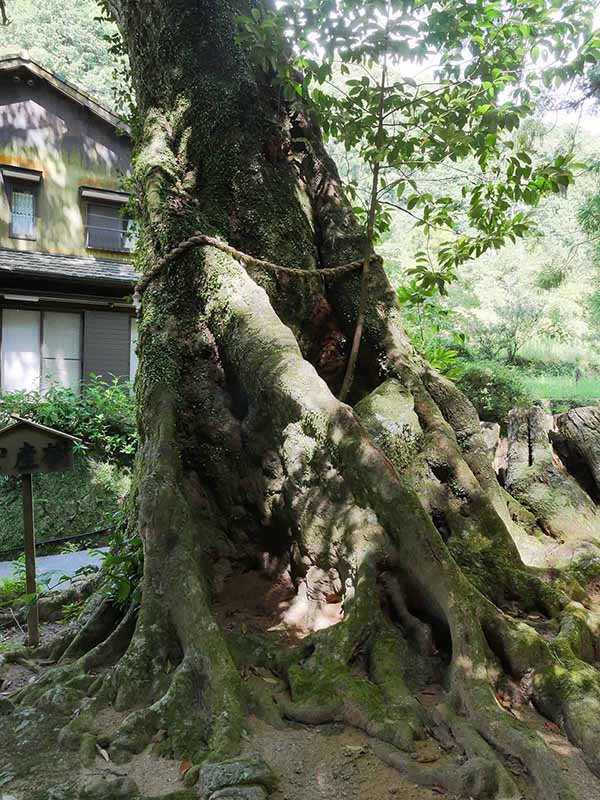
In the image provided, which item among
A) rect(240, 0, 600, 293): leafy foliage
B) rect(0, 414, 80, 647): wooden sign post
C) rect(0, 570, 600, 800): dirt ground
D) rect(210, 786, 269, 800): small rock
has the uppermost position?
rect(240, 0, 600, 293): leafy foliage

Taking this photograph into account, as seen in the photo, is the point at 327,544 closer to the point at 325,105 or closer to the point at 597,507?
the point at 597,507

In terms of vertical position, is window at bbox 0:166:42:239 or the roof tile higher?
window at bbox 0:166:42:239

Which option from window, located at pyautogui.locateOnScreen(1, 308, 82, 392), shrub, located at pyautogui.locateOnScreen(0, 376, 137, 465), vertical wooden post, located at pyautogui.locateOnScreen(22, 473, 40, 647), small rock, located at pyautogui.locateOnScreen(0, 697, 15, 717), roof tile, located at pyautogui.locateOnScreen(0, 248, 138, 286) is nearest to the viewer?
small rock, located at pyautogui.locateOnScreen(0, 697, 15, 717)

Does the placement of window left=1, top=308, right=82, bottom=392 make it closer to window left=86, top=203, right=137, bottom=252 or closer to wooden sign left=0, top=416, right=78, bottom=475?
window left=86, top=203, right=137, bottom=252

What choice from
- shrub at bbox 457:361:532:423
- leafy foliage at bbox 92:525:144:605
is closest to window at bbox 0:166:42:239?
shrub at bbox 457:361:532:423

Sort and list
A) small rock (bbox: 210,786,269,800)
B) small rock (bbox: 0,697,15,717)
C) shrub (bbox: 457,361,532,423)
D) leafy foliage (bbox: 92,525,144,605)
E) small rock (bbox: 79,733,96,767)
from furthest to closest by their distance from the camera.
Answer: shrub (bbox: 457,361,532,423) → leafy foliage (bbox: 92,525,144,605) → small rock (bbox: 0,697,15,717) → small rock (bbox: 79,733,96,767) → small rock (bbox: 210,786,269,800)

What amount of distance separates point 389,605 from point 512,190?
3.89m

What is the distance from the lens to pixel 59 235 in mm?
14117

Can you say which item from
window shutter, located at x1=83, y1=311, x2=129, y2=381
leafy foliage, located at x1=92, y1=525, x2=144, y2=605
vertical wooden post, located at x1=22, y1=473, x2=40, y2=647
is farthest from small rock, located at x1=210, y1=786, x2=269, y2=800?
window shutter, located at x1=83, y1=311, x2=129, y2=381

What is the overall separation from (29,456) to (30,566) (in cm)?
83

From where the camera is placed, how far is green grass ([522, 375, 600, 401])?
17609 millimetres

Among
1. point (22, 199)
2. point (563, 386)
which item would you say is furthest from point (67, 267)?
point (563, 386)

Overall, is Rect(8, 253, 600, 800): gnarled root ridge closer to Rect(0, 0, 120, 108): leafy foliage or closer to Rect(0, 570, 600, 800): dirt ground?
Rect(0, 570, 600, 800): dirt ground

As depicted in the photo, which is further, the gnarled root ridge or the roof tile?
the roof tile
